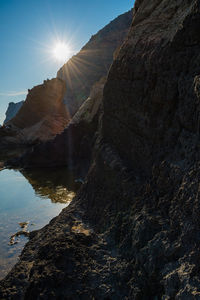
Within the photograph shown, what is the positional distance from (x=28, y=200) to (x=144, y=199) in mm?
8301

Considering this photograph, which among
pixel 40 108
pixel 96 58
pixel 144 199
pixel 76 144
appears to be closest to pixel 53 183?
pixel 76 144

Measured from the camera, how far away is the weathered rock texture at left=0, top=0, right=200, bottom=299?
283cm

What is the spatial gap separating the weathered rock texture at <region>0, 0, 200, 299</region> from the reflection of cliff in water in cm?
558

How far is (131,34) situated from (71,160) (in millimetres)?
11705

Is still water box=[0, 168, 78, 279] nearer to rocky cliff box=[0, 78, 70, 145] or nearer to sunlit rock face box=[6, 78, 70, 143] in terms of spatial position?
rocky cliff box=[0, 78, 70, 145]

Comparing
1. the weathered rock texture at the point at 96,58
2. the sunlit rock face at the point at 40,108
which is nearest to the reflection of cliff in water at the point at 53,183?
the sunlit rock face at the point at 40,108

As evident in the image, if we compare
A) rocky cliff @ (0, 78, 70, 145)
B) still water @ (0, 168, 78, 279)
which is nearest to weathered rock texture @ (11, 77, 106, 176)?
still water @ (0, 168, 78, 279)

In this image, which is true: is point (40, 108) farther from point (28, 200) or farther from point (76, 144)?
point (28, 200)

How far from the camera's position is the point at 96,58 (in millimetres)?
88250

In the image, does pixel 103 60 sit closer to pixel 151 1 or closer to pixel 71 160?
pixel 71 160

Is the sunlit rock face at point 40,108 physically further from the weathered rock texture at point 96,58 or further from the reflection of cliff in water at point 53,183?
the weathered rock texture at point 96,58

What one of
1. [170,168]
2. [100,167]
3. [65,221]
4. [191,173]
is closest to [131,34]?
[100,167]

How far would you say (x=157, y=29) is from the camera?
4.54 metres

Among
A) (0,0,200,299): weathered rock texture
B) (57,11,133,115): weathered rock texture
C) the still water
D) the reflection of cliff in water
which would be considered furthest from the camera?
(57,11,133,115): weathered rock texture
